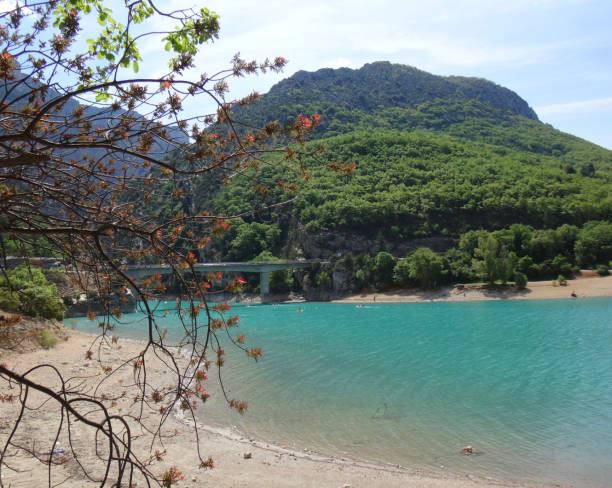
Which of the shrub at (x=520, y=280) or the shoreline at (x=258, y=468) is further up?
the shrub at (x=520, y=280)

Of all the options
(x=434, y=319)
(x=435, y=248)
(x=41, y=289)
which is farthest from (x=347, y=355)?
(x=435, y=248)

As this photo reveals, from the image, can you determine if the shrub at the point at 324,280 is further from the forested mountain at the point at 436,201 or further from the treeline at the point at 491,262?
the forested mountain at the point at 436,201

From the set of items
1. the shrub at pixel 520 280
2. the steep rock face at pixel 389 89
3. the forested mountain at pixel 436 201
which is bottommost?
the shrub at pixel 520 280

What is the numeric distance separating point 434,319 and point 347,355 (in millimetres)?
16991

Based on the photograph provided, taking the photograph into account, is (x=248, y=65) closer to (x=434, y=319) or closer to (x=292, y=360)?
(x=292, y=360)

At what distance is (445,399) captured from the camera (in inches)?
530

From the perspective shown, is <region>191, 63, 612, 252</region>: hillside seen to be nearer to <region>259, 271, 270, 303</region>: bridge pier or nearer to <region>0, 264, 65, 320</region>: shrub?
<region>259, 271, 270, 303</region>: bridge pier

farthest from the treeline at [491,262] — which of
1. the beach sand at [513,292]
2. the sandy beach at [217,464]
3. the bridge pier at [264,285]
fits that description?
the sandy beach at [217,464]

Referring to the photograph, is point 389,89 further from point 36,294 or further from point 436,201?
point 36,294

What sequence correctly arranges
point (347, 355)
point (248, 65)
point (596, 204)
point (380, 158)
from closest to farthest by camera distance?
point (248, 65), point (347, 355), point (596, 204), point (380, 158)

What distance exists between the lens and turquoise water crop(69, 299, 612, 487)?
9516 mm

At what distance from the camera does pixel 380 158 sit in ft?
312

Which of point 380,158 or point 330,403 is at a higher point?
point 380,158

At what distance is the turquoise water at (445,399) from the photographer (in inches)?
375
